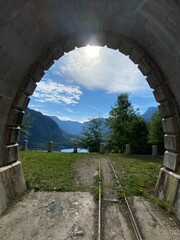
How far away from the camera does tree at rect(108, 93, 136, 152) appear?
31.8 m

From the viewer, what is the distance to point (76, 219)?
500cm

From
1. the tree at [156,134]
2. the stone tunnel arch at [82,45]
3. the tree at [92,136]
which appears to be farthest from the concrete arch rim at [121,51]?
the tree at [92,136]

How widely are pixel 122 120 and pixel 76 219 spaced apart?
2802 centimetres

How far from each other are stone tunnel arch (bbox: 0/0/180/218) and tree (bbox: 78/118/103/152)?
31.2 m

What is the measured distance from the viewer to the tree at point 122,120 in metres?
31.8

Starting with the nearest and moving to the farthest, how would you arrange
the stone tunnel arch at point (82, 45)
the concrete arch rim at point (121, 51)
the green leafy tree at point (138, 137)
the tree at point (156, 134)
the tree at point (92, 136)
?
1. the stone tunnel arch at point (82, 45)
2. the concrete arch rim at point (121, 51)
3. the tree at point (156, 134)
4. the green leafy tree at point (138, 137)
5. the tree at point (92, 136)

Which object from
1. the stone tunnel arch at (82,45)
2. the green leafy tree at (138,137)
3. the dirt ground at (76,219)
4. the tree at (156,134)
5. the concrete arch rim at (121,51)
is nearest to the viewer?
the dirt ground at (76,219)

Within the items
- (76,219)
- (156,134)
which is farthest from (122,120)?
(76,219)

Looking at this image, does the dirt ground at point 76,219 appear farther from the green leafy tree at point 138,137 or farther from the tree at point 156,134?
the green leafy tree at point 138,137

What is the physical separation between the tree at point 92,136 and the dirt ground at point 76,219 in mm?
30832

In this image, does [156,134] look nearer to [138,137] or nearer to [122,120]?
[138,137]

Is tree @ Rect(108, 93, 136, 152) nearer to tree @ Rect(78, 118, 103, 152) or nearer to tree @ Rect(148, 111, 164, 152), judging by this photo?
tree @ Rect(148, 111, 164, 152)

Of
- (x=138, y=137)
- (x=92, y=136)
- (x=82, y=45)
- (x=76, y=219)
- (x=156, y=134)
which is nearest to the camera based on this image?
(x=76, y=219)

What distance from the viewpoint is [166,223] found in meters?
→ 4.95
